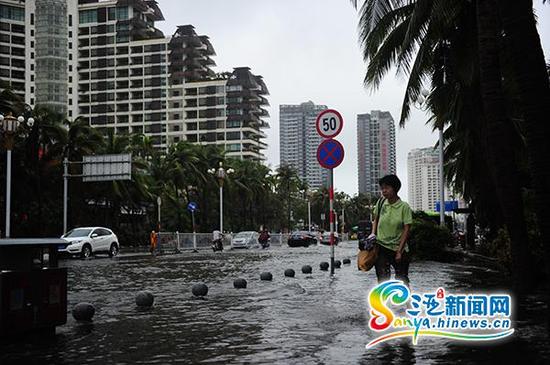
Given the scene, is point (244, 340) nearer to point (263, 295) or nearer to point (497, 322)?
point (497, 322)

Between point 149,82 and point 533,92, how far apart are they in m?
132

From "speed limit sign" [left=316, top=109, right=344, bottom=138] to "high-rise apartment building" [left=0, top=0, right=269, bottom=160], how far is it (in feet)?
387

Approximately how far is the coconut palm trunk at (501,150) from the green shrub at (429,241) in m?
13.9

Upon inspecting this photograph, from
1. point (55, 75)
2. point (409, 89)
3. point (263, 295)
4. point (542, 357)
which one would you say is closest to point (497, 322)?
point (542, 357)

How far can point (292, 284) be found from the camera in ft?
46.3

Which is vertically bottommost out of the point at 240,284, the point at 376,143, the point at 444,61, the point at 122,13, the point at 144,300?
the point at 240,284

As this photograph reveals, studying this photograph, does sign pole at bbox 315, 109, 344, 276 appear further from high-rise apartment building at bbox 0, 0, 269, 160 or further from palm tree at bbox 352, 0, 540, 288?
high-rise apartment building at bbox 0, 0, 269, 160

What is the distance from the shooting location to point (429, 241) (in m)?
24.5

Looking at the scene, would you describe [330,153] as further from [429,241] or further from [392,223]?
[429,241]

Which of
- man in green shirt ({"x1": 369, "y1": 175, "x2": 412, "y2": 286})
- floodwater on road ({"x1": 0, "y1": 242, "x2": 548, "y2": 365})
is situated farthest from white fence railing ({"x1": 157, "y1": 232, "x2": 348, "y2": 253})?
man in green shirt ({"x1": 369, "y1": 175, "x2": 412, "y2": 286})

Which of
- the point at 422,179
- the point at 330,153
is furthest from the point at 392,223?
the point at 422,179

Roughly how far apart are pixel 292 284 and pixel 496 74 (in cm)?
635

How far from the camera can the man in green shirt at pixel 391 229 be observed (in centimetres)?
827

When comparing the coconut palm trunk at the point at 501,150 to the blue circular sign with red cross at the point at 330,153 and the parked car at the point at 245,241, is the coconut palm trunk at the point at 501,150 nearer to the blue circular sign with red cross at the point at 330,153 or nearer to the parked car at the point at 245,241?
the blue circular sign with red cross at the point at 330,153
